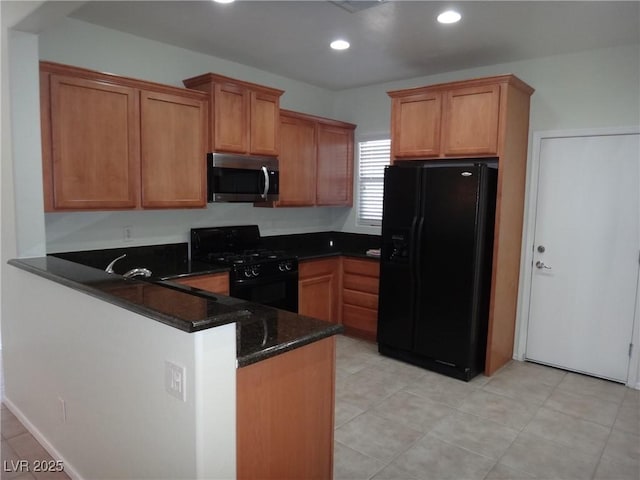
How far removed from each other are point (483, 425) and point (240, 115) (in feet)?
9.77

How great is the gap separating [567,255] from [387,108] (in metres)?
2.32

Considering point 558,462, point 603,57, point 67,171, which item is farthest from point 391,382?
point 603,57

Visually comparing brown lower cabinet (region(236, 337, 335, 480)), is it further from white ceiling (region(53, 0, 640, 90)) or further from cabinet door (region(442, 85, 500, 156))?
cabinet door (region(442, 85, 500, 156))

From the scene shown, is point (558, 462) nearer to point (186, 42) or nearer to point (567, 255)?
point (567, 255)

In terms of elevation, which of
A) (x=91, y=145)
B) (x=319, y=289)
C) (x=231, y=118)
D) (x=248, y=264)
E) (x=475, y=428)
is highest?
(x=231, y=118)

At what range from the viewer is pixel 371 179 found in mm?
5125

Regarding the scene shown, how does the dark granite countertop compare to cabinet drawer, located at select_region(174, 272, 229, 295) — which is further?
cabinet drawer, located at select_region(174, 272, 229, 295)

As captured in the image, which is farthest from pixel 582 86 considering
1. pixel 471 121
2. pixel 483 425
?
pixel 483 425

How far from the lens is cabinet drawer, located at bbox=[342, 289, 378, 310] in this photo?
4512mm

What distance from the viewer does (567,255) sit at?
3873mm

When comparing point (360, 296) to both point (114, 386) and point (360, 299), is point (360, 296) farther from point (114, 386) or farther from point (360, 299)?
point (114, 386)

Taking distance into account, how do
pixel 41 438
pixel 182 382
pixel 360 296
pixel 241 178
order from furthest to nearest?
pixel 360 296
pixel 241 178
pixel 41 438
pixel 182 382

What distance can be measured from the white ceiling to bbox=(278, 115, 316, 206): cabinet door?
23.8 inches

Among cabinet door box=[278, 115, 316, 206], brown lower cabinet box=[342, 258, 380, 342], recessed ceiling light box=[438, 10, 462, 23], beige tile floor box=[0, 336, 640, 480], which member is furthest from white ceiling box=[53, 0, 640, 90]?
beige tile floor box=[0, 336, 640, 480]
